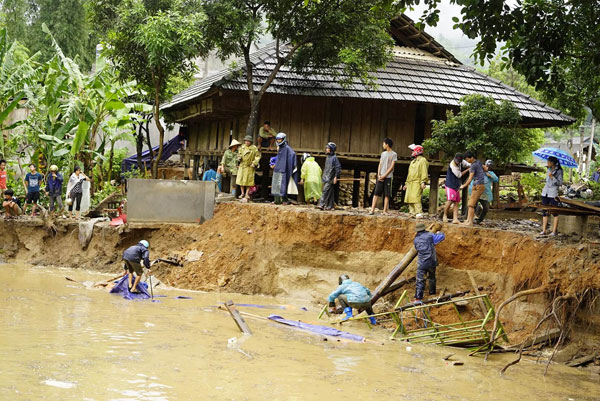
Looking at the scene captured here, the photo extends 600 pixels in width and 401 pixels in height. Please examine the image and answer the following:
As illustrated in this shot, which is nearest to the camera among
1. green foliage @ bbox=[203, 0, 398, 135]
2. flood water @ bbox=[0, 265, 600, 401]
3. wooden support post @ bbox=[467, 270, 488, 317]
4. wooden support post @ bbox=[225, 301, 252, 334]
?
flood water @ bbox=[0, 265, 600, 401]

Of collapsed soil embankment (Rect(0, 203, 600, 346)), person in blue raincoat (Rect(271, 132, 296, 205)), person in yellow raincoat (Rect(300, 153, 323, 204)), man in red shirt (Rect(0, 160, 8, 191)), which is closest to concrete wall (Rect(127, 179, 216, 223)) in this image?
collapsed soil embankment (Rect(0, 203, 600, 346))

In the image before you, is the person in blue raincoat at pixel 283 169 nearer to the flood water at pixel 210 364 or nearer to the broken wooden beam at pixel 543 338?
the flood water at pixel 210 364

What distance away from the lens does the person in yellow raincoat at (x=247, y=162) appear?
1734 cm

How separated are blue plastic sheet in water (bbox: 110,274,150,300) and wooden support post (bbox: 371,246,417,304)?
4662 millimetres

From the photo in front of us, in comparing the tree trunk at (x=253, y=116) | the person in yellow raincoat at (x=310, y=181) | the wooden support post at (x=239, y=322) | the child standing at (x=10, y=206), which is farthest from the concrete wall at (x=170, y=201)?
the wooden support post at (x=239, y=322)

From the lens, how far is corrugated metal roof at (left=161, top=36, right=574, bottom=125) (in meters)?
19.8

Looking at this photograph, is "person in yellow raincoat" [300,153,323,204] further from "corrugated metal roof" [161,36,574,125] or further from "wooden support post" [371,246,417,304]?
"wooden support post" [371,246,417,304]

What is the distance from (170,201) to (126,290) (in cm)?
390

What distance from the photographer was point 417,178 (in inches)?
603

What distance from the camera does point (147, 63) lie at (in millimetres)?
21469

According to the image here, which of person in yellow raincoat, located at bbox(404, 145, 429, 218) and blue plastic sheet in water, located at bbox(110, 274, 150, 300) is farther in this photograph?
person in yellow raincoat, located at bbox(404, 145, 429, 218)

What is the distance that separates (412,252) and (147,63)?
38.3 ft

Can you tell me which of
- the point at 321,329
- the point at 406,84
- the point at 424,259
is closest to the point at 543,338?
the point at 424,259

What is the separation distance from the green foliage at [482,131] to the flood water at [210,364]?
24.5ft
